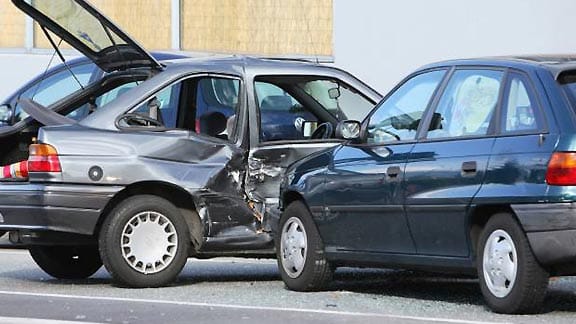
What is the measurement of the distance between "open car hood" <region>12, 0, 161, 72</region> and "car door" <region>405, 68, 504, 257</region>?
2.91 metres

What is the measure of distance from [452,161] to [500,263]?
2.46 feet

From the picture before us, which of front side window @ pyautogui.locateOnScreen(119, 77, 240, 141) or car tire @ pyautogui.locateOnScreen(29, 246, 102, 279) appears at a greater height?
front side window @ pyautogui.locateOnScreen(119, 77, 240, 141)

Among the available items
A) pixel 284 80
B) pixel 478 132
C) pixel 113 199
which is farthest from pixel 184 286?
pixel 478 132

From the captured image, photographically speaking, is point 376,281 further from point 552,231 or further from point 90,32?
point 552,231

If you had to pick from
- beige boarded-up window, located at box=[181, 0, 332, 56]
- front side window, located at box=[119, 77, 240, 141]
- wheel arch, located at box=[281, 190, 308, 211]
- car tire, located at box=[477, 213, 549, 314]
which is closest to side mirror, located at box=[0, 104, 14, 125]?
front side window, located at box=[119, 77, 240, 141]

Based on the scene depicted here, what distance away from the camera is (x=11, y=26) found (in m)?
22.3

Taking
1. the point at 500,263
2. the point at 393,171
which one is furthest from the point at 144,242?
the point at 500,263

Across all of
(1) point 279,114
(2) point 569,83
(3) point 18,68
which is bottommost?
(3) point 18,68

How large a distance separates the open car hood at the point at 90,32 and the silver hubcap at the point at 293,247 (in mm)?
1823

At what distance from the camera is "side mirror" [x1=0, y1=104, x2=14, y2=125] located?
14.3 metres

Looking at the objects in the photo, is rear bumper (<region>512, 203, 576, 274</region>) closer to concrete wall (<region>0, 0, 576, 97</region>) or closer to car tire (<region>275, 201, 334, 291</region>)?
car tire (<region>275, 201, 334, 291</region>)

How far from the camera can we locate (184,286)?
1091 cm

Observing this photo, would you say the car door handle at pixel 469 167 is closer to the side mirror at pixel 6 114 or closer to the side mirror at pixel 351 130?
the side mirror at pixel 351 130

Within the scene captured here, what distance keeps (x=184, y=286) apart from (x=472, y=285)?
7.10 ft
